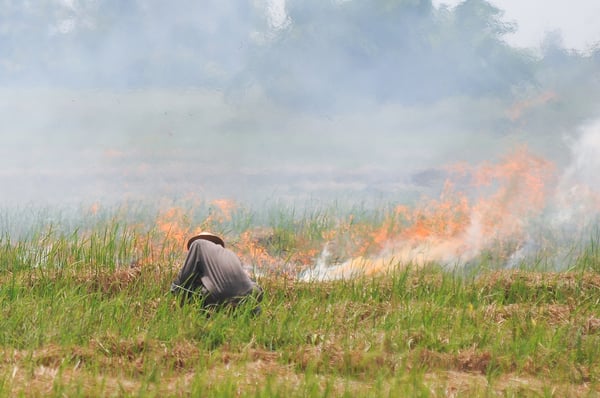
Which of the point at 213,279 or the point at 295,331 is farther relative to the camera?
the point at 213,279

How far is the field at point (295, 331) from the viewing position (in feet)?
19.5

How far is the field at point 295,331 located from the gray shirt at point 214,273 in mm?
223

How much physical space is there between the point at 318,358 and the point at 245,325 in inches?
42.2

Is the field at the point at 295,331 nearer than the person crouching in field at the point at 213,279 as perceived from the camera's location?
Yes

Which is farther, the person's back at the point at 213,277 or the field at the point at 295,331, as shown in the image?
the person's back at the point at 213,277

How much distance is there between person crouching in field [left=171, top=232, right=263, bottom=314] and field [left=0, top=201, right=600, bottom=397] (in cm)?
17

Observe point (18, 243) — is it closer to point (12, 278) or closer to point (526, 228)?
point (12, 278)

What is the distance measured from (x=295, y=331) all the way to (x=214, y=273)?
4.42 feet

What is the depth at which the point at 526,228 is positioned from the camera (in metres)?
14.8

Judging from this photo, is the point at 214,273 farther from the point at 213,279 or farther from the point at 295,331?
the point at 295,331

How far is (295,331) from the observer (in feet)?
23.7

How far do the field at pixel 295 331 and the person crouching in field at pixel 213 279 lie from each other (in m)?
0.17

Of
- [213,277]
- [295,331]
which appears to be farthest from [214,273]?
[295,331]

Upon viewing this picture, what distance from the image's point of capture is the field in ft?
19.5
